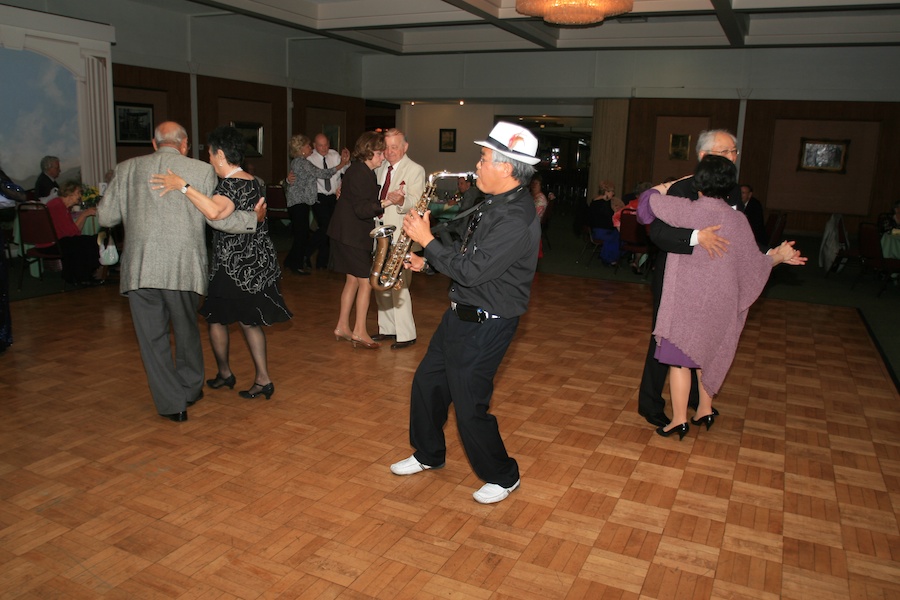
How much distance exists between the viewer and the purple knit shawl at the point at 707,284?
11.6ft

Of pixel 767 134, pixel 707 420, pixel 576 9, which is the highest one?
pixel 576 9

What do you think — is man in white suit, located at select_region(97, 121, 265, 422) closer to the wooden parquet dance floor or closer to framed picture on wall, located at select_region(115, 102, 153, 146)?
the wooden parquet dance floor

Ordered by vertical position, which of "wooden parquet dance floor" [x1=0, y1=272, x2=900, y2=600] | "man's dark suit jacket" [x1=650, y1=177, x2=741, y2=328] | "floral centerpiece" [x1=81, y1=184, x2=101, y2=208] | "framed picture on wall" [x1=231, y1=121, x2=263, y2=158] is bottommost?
"wooden parquet dance floor" [x1=0, y1=272, x2=900, y2=600]

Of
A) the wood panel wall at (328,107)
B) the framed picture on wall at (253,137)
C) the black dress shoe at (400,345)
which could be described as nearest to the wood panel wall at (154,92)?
the framed picture on wall at (253,137)

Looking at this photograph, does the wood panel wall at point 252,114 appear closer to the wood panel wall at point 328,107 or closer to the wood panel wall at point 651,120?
the wood panel wall at point 328,107

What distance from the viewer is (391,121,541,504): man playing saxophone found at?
9.00ft

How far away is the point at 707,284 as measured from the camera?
3.57 metres

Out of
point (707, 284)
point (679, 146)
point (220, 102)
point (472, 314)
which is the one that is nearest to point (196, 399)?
point (472, 314)

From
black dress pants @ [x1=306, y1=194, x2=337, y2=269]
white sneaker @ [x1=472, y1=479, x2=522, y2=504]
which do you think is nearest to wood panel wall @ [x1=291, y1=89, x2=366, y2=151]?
black dress pants @ [x1=306, y1=194, x2=337, y2=269]

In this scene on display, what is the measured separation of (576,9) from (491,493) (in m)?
5.78

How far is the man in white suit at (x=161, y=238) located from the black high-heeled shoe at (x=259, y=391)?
536 mm

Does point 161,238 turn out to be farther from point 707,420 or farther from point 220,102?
point 220,102

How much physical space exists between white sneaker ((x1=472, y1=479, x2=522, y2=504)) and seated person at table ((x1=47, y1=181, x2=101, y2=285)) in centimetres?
571

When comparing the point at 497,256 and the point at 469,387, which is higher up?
the point at 497,256
